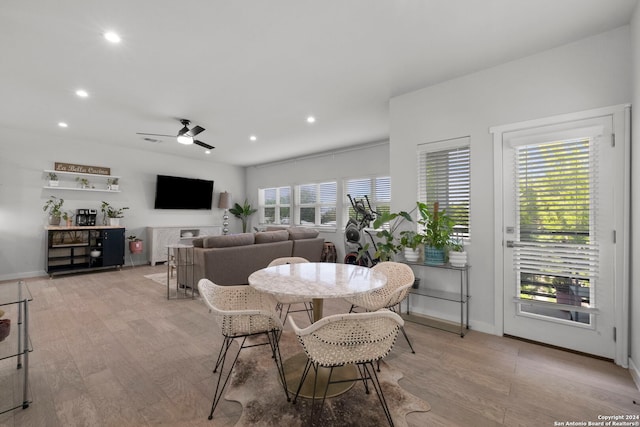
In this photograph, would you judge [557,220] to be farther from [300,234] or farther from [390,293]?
[300,234]

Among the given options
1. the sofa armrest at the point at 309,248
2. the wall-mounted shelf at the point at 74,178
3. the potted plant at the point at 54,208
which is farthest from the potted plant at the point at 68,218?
the sofa armrest at the point at 309,248

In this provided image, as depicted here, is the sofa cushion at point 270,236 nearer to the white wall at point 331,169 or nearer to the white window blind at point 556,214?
the white wall at point 331,169

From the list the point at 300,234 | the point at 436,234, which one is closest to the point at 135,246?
the point at 300,234

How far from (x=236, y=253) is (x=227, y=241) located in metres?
0.23

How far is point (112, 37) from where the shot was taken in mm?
2412

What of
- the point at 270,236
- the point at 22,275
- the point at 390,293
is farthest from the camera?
the point at 22,275

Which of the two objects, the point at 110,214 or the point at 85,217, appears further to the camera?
the point at 110,214

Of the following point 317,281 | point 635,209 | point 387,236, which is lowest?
point 317,281

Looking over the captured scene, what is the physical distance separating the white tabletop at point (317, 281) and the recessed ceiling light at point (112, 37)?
2.33 metres

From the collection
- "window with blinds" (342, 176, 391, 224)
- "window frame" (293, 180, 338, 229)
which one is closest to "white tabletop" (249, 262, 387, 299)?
"window with blinds" (342, 176, 391, 224)

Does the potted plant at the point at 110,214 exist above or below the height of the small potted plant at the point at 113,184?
below

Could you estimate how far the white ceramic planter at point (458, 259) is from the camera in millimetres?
2910

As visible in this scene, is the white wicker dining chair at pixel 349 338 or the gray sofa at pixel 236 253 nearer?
the white wicker dining chair at pixel 349 338

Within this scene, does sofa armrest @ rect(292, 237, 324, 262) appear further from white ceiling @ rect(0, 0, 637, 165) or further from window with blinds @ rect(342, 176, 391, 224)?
→ white ceiling @ rect(0, 0, 637, 165)
